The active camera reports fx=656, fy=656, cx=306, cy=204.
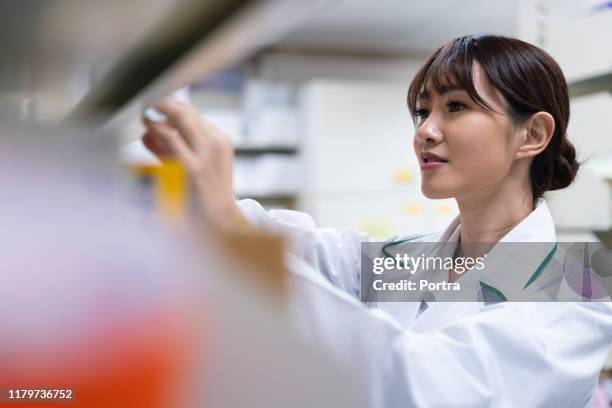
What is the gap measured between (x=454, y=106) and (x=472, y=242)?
193 millimetres

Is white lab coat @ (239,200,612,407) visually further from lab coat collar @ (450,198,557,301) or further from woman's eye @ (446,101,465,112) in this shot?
woman's eye @ (446,101,465,112)

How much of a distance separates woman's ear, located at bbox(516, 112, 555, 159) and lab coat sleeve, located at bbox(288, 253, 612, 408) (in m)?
0.20

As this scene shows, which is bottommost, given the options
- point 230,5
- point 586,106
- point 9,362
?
point 9,362

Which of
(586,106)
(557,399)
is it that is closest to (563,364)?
(557,399)

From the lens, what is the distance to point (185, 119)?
394 mm

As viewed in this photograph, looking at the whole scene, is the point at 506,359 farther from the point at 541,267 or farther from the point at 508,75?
the point at 508,75

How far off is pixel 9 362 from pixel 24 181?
9cm

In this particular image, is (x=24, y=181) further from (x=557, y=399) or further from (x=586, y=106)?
(x=586, y=106)

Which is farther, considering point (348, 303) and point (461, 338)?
point (461, 338)

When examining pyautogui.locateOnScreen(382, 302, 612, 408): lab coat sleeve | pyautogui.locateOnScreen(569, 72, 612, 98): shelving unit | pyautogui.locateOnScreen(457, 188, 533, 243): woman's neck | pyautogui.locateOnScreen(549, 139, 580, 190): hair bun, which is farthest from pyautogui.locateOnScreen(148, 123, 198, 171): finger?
pyautogui.locateOnScreen(569, 72, 612, 98): shelving unit

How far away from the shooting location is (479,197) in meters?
0.85

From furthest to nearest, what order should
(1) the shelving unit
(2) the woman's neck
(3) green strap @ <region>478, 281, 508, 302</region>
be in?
(1) the shelving unit → (2) the woman's neck → (3) green strap @ <region>478, 281, 508, 302</region>

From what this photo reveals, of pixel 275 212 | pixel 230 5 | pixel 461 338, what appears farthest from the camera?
pixel 275 212

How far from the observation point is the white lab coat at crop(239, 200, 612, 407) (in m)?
0.45
